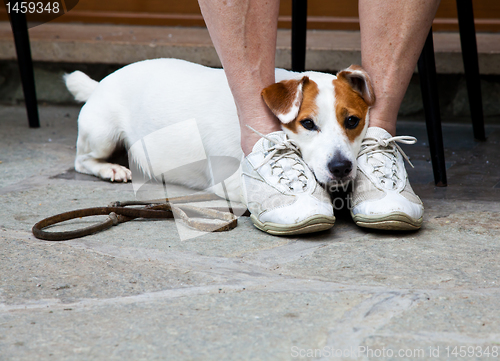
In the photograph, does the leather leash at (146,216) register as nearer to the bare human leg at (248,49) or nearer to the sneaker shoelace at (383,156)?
the bare human leg at (248,49)

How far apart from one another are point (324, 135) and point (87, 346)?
3.30 feet

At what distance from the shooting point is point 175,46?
136 inches

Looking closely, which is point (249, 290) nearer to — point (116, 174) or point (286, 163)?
point (286, 163)

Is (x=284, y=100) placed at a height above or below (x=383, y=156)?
above

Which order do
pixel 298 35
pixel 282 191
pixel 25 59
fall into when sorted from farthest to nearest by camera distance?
pixel 25 59 < pixel 298 35 < pixel 282 191

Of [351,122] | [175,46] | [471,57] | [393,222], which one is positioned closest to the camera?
[393,222]

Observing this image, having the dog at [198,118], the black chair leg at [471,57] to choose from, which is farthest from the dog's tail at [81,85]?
the black chair leg at [471,57]

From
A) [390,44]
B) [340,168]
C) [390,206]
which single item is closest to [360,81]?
[390,44]

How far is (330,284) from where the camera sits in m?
1.29

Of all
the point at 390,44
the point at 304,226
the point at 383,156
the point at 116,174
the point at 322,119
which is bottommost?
the point at 116,174

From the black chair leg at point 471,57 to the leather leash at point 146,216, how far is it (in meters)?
1.60

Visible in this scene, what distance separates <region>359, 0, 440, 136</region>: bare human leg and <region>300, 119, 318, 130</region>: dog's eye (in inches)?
8.8

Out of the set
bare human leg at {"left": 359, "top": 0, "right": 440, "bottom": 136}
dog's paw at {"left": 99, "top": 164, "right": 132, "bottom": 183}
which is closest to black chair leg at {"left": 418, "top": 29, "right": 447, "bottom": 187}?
bare human leg at {"left": 359, "top": 0, "right": 440, "bottom": 136}

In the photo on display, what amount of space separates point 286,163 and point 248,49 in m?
0.38
